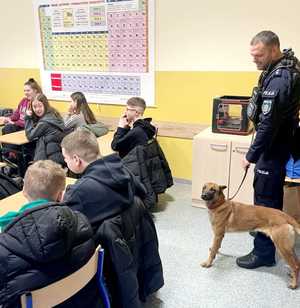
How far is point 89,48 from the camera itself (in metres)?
4.18

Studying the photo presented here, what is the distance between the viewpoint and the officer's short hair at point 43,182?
1621 millimetres

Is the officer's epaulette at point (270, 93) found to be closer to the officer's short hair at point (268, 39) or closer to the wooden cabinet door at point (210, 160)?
the officer's short hair at point (268, 39)

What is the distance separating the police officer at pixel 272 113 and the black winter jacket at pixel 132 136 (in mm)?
1070

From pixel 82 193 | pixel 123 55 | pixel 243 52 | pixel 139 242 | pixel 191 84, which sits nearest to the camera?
pixel 82 193

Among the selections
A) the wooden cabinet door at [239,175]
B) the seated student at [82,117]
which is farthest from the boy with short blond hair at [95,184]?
the seated student at [82,117]

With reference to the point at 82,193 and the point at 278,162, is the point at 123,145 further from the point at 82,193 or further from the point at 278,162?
the point at 82,193

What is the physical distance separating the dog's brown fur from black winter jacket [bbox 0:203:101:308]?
140 centimetres

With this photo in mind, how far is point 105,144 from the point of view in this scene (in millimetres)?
3420

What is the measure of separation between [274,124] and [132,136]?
1353 mm

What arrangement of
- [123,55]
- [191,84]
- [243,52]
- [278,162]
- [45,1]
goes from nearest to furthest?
[278,162] < [243,52] < [191,84] < [123,55] < [45,1]

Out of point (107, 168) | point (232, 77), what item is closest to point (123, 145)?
point (232, 77)

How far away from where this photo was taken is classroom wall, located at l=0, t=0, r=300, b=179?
321cm

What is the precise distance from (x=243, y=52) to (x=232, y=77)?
256 millimetres

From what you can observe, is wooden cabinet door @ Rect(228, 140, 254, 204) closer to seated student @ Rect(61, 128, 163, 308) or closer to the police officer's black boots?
the police officer's black boots
